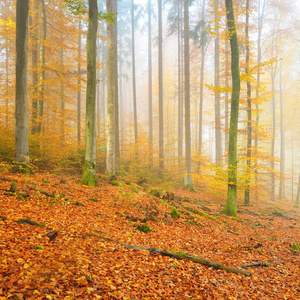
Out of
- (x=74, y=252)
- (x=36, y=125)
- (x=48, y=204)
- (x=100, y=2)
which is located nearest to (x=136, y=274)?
(x=74, y=252)

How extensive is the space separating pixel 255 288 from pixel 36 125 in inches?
457

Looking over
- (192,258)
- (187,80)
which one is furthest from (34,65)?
(192,258)

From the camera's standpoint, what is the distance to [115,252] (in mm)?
3947

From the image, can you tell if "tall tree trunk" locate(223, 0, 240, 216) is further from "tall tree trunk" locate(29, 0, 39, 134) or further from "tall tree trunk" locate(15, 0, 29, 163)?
"tall tree trunk" locate(29, 0, 39, 134)

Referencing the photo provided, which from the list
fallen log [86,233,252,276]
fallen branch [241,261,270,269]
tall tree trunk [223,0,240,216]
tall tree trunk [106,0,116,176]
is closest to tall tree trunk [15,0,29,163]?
tall tree trunk [106,0,116,176]

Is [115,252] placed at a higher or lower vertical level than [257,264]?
higher

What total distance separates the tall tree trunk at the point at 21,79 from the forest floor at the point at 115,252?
4.00ft

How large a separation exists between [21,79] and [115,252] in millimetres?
6983

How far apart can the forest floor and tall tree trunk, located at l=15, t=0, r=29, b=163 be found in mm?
1221

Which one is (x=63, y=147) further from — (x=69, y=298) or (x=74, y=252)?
(x=69, y=298)

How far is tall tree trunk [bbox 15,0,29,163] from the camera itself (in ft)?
23.5

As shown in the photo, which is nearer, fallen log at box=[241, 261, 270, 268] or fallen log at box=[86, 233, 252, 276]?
fallen log at box=[86, 233, 252, 276]

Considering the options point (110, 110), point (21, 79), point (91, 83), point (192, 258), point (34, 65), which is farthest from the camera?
point (34, 65)

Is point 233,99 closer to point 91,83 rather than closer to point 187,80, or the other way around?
point 187,80
